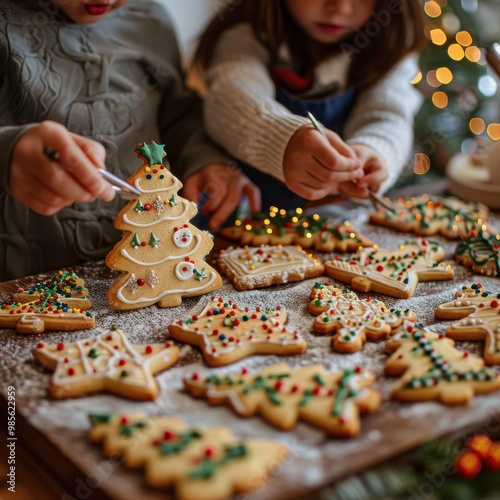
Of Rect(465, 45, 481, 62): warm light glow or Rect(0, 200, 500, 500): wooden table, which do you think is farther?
Rect(465, 45, 481, 62): warm light glow

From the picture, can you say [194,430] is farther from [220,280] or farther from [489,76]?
[489,76]

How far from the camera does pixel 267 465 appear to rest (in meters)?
0.75

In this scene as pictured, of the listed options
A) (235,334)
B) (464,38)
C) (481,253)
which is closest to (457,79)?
(464,38)

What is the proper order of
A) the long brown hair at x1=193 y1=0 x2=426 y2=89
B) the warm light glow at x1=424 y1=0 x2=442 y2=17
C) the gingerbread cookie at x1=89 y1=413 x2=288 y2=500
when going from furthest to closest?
1. the warm light glow at x1=424 y1=0 x2=442 y2=17
2. the long brown hair at x1=193 y1=0 x2=426 y2=89
3. the gingerbread cookie at x1=89 y1=413 x2=288 y2=500

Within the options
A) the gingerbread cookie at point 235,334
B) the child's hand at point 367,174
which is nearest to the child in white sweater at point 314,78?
the child's hand at point 367,174

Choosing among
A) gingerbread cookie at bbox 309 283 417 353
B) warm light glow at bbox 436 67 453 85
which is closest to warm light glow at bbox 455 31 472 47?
warm light glow at bbox 436 67 453 85

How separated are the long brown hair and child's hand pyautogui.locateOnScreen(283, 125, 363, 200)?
41 cm

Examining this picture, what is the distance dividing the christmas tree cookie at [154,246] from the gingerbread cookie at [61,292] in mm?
60

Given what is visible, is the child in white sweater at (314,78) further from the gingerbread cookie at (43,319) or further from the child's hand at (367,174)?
the gingerbread cookie at (43,319)

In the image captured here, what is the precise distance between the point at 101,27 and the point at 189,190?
42cm

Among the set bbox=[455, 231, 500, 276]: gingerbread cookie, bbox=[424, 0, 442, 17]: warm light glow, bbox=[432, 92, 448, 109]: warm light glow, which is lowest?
bbox=[455, 231, 500, 276]: gingerbread cookie

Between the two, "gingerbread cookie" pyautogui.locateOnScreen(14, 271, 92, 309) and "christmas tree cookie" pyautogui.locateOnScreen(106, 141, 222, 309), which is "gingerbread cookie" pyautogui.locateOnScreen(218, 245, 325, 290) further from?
"gingerbread cookie" pyautogui.locateOnScreen(14, 271, 92, 309)

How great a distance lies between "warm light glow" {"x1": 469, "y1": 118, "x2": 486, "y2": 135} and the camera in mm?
2605

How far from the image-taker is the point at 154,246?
1.19m
